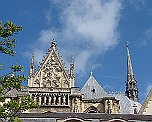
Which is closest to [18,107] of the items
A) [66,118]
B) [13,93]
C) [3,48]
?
[3,48]

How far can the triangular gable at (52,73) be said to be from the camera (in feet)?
134

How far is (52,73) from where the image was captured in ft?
136

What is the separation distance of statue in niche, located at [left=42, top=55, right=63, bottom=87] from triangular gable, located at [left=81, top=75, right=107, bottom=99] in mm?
4676

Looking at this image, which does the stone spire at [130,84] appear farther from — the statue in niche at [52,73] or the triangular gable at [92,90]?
the statue in niche at [52,73]

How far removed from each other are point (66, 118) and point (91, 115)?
1.79 metres

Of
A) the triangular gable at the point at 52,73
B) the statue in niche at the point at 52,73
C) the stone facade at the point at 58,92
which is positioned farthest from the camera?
the statue in niche at the point at 52,73

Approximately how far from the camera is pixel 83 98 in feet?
139

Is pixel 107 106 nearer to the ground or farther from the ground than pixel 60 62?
nearer to the ground

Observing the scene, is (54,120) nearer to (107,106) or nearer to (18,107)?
(18,107)

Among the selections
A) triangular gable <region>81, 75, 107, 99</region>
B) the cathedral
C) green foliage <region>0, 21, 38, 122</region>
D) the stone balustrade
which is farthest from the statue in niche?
green foliage <region>0, 21, 38, 122</region>

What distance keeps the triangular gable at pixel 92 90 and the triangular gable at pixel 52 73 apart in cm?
432

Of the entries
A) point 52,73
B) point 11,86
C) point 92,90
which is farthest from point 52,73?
point 11,86

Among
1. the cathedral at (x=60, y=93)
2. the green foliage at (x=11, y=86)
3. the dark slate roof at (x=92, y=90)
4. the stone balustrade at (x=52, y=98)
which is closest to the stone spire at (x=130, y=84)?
the dark slate roof at (x=92, y=90)

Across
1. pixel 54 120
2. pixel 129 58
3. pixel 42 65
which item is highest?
pixel 129 58
